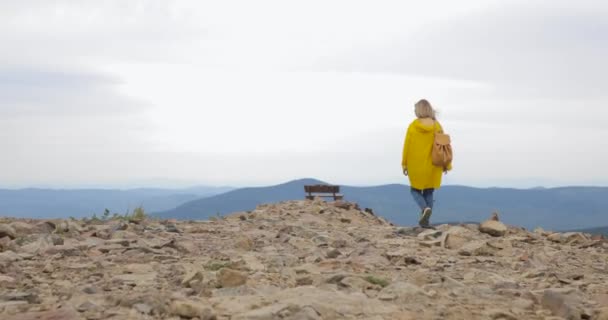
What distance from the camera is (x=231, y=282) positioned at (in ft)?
20.6

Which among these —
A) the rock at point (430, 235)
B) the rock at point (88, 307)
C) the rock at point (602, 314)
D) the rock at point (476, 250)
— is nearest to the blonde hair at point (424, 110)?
the rock at point (430, 235)

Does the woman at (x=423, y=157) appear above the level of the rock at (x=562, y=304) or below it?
above

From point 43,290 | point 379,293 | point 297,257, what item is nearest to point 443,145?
point 297,257

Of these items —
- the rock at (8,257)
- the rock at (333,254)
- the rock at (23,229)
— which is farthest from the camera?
the rock at (23,229)

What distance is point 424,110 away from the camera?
13102mm

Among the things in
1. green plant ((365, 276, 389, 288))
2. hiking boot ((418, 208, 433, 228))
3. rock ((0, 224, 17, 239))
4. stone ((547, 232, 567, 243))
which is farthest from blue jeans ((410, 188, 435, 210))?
rock ((0, 224, 17, 239))

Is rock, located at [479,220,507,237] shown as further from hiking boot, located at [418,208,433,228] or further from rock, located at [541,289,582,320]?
rock, located at [541,289,582,320]

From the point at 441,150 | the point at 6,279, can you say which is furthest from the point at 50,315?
the point at 441,150

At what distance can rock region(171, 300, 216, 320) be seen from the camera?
5.04 metres

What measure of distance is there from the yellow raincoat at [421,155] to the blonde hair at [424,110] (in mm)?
144

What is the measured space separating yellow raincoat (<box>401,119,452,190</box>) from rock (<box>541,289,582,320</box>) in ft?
22.6

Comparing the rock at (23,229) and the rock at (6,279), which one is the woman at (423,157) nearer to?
the rock at (23,229)

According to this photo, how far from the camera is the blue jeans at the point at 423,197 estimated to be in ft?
43.5

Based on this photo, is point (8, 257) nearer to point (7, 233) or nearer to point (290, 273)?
point (7, 233)
